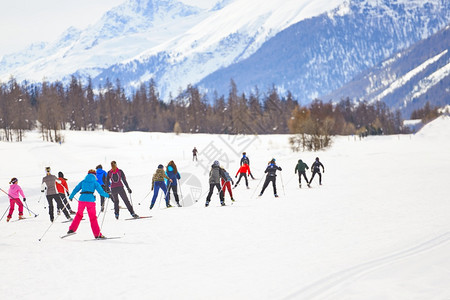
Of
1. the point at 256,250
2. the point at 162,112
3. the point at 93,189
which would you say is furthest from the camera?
the point at 162,112

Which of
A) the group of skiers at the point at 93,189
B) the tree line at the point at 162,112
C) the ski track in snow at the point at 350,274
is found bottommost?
the ski track in snow at the point at 350,274

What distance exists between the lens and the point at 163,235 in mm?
12172

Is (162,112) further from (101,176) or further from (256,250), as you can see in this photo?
(256,250)

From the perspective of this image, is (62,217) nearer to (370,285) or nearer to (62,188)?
(62,188)

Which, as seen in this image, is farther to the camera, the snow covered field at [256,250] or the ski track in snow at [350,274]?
the snow covered field at [256,250]

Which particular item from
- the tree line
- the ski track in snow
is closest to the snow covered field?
the ski track in snow

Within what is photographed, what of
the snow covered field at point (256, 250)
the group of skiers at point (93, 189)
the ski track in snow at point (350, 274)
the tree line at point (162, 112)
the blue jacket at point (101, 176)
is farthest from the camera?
the tree line at point (162, 112)

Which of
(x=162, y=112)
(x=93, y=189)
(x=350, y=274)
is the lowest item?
(x=350, y=274)

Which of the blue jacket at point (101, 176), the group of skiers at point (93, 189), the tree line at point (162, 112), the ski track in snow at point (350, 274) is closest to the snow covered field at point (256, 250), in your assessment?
the ski track in snow at point (350, 274)

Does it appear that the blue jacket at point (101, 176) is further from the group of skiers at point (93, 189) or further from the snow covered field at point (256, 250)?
the snow covered field at point (256, 250)

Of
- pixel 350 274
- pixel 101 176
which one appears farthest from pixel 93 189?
pixel 350 274

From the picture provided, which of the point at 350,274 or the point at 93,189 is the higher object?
the point at 93,189

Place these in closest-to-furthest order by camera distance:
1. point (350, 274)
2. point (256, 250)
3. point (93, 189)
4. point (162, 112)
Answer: point (350, 274)
point (256, 250)
point (93, 189)
point (162, 112)

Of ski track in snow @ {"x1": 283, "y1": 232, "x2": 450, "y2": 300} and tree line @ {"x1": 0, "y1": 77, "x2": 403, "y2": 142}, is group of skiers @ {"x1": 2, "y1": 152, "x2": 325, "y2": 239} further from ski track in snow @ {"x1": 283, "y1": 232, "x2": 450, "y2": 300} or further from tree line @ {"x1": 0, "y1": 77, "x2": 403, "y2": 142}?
tree line @ {"x1": 0, "y1": 77, "x2": 403, "y2": 142}
